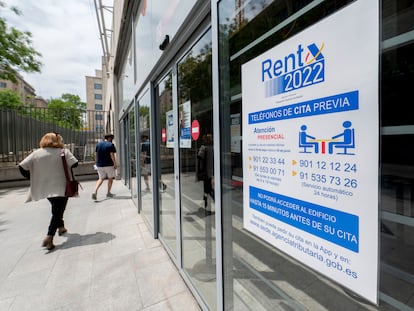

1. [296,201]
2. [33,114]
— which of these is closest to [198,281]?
[296,201]

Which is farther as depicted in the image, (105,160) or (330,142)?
(105,160)

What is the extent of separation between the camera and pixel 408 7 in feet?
2.63

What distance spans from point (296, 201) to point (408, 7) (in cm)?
83

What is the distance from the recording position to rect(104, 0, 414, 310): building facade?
823 mm

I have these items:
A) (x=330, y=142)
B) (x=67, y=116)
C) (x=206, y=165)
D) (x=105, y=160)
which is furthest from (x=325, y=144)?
(x=67, y=116)

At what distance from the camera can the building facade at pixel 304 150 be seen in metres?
0.82

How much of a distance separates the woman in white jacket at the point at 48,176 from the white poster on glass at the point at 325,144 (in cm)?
345

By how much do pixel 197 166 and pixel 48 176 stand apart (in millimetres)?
2616

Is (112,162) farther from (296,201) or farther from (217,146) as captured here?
(296,201)

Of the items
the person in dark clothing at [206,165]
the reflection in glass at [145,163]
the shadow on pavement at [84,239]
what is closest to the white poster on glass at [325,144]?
the person in dark clothing at [206,165]

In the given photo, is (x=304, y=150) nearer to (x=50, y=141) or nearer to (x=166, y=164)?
(x=166, y=164)

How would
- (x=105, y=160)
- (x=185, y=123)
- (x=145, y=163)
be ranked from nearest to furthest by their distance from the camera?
(x=185, y=123) → (x=145, y=163) → (x=105, y=160)

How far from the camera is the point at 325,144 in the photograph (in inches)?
38.5

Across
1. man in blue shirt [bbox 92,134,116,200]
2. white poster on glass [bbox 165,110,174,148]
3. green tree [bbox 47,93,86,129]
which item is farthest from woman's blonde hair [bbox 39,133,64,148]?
green tree [bbox 47,93,86,129]
